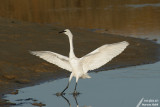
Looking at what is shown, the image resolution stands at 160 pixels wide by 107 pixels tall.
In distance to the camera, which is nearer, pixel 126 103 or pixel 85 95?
pixel 126 103

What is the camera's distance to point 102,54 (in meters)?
12.6

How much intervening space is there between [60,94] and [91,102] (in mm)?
1324

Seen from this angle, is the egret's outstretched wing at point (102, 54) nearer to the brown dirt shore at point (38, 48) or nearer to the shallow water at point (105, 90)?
the shallow water at point (105, 90)

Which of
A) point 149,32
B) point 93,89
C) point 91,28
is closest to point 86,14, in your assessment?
point 91,28

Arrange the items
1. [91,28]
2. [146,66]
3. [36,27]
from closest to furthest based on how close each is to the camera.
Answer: [146,66] < [36,27] < [91,28]

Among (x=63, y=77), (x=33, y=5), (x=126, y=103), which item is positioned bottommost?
(x=126, y=103)

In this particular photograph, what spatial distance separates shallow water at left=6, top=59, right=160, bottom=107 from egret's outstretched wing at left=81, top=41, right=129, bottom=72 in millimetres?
763

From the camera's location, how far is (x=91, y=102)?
466 inches

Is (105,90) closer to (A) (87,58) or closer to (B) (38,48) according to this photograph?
(A) (87,58)

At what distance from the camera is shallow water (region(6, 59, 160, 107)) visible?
11875 mm

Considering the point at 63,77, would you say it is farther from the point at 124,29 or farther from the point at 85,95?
the point at 124,29

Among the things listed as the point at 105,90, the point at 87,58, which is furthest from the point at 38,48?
the point at 87,58

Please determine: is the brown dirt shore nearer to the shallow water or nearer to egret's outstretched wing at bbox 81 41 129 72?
the shallow water

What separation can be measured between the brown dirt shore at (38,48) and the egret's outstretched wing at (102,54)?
6.92 feet
